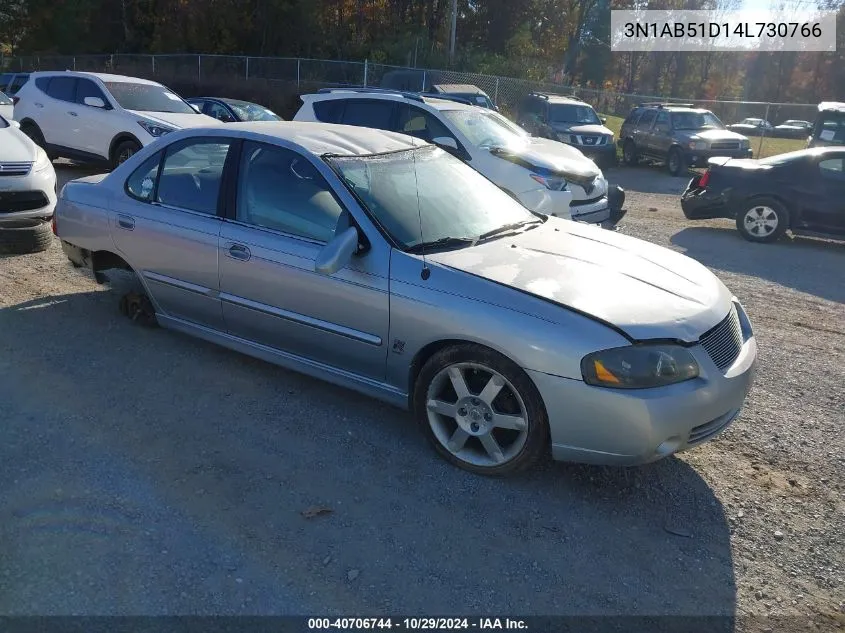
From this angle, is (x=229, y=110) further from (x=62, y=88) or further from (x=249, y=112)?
(x=62, y=88)

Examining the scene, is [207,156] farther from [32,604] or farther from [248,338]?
[32,604]

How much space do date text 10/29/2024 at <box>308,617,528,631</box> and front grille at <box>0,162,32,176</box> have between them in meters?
6.47

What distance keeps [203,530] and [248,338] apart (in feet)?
5.59

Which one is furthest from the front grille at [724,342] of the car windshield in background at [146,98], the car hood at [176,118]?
the car windshield in background at [146,98]

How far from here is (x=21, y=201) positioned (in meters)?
7.52

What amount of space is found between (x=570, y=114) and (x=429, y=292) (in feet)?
58.2

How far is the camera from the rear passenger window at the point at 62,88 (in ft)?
42.7

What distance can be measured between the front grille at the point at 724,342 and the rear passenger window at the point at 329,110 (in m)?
7.87

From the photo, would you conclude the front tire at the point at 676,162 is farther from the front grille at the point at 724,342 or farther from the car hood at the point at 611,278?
the front grille at the point at 724,342

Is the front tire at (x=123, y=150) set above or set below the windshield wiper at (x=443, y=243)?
below

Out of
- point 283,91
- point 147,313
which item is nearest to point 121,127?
point 147,313

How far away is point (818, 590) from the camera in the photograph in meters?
3.12

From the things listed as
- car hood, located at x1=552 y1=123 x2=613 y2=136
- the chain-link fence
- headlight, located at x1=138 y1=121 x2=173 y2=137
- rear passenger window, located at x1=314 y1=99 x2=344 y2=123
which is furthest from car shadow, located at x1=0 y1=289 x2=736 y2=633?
the chain-link fence

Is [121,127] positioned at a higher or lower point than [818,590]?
higher
